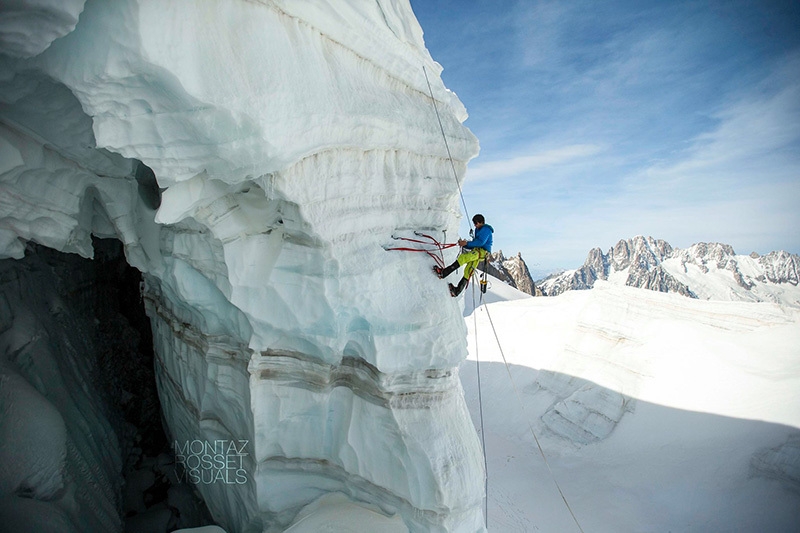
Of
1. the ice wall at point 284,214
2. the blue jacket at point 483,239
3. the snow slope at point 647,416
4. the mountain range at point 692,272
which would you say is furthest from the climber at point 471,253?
the mountain range at point 692,272

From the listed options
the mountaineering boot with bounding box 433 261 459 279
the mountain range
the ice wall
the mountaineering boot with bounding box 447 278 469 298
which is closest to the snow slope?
the mountaineering boot with bounding box 447 278 469 298

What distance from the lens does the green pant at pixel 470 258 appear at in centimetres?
424

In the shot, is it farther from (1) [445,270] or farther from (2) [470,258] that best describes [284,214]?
(2) [470,258]

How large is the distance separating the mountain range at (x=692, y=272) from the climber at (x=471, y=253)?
40.9 meters

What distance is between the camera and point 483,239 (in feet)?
14.6

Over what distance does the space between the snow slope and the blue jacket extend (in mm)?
3515

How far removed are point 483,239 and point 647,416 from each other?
763 centimetres

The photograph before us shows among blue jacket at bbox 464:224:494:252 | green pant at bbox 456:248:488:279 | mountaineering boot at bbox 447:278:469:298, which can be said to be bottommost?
mountaineering boot at bbox 447:278:469:298

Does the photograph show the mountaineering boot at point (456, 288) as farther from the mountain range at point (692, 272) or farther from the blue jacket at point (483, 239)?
the mountain range at point (692, 272)

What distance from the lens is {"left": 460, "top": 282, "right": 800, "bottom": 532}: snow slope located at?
688 centimetres

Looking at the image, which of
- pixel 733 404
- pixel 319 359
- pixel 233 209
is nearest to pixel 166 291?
pixel 233 209

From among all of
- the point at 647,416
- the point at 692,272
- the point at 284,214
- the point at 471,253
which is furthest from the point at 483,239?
the point at 692,272

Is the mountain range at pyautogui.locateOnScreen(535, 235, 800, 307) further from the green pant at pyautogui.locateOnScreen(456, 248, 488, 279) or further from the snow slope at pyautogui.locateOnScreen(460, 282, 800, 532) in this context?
the green pant at pyautogui.locateOnScreen(456, 248, 488, 279)

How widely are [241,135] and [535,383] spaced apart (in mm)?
10672
